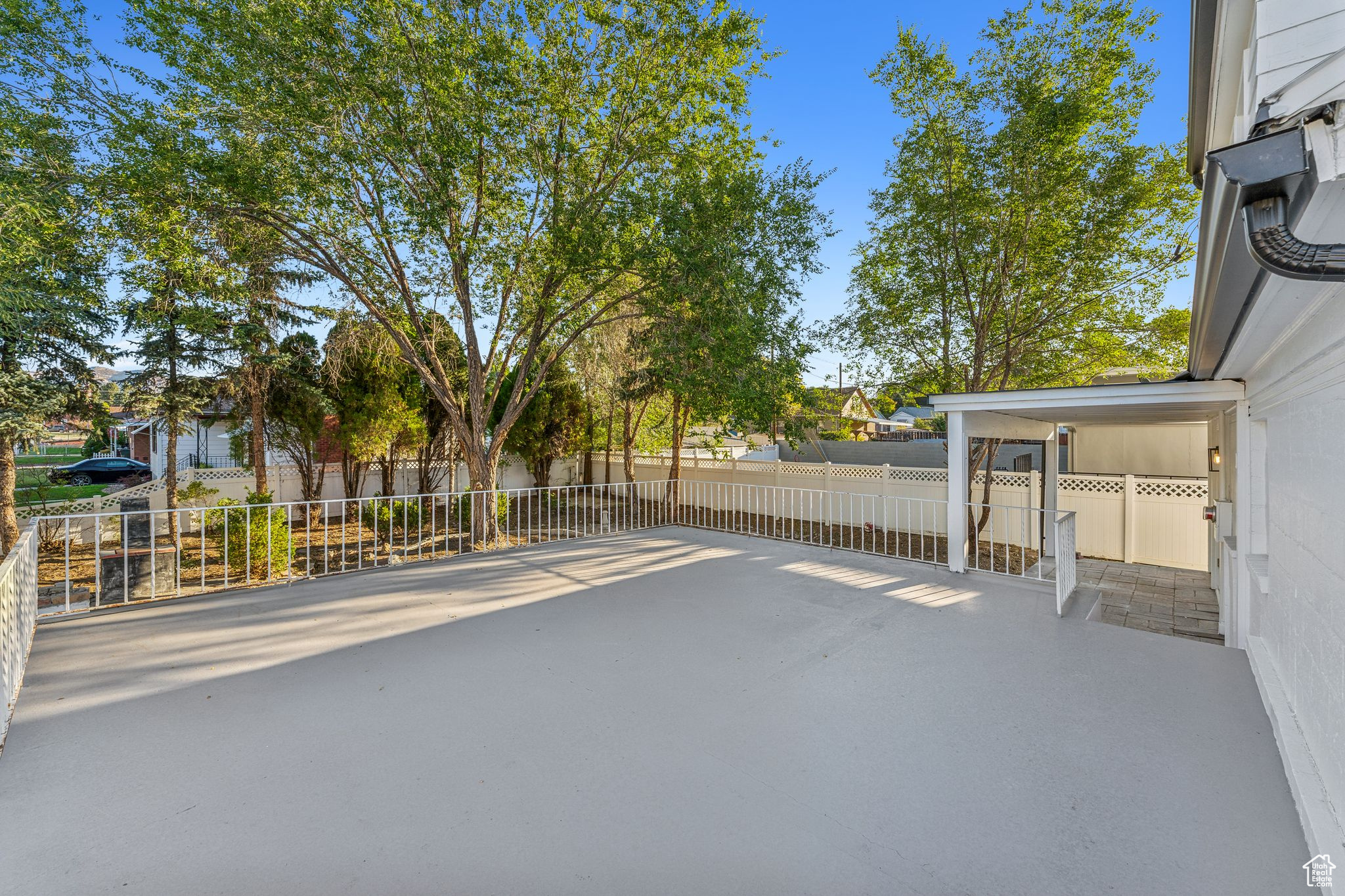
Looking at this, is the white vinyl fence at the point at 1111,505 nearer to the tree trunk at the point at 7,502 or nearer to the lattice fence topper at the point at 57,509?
the tree trunk at the point at 7,502

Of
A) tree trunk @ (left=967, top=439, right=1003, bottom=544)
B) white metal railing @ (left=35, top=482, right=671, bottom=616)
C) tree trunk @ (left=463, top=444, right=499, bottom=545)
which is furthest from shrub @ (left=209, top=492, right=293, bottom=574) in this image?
tree trunk @ (left=967, top=439, right=1003, bottom=544)

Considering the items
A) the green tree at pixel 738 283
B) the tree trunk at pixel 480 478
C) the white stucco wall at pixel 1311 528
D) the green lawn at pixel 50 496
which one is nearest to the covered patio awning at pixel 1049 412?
the white stucco wall at pixel 1311 528

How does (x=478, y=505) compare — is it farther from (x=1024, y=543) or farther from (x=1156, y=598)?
(x=1156, y=598)

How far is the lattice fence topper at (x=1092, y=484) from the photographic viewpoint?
7207 mm

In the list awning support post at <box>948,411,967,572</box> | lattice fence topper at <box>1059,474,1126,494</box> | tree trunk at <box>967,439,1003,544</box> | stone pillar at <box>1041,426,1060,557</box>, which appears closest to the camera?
awning support post at <box>948,411,967,572</box>

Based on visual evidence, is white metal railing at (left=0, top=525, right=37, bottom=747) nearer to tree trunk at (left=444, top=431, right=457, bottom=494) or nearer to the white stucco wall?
the white stucco wall

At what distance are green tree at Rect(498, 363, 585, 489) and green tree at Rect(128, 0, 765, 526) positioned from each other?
12.8 ft

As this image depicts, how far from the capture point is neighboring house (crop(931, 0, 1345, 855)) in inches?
40.4

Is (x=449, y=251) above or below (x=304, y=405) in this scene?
above

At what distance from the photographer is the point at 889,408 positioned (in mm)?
8781

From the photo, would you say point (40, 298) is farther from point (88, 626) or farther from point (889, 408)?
point (889, 408)

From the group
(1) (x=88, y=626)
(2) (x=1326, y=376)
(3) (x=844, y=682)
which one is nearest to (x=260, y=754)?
(1) (x=88, y=626)

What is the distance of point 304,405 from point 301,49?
5321 mm

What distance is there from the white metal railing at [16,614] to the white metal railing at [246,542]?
0.19 metres
